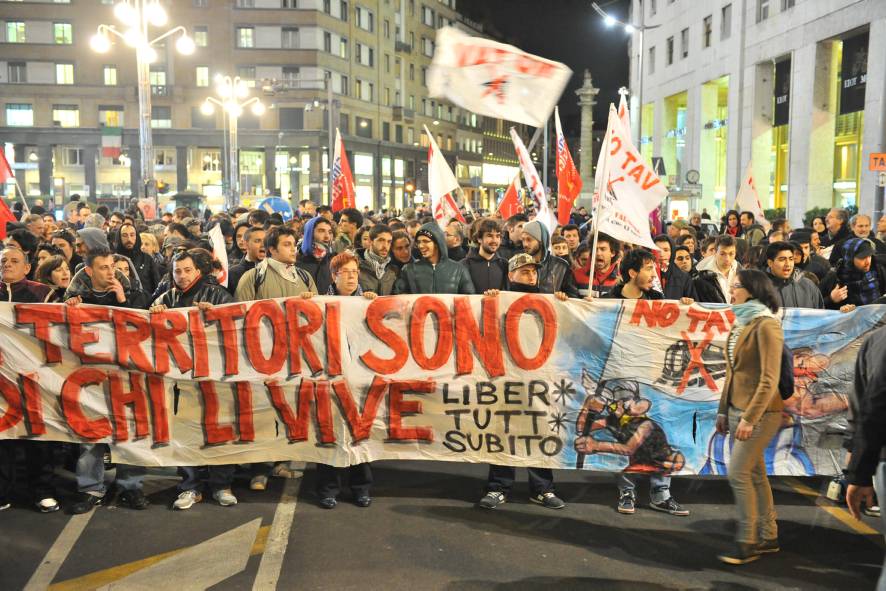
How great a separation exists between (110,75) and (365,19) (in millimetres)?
20533

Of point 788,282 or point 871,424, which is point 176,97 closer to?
point 788,282

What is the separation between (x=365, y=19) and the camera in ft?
226

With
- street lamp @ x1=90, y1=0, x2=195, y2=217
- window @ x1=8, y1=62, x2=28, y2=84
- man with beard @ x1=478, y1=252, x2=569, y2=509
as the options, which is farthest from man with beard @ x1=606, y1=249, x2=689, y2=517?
window @ x1=8, y1=62, x2=28, y2=84

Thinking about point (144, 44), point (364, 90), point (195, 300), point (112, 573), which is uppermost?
point (364, 90)

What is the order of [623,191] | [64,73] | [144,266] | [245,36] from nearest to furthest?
1. [623,191]
2. [144,266]
3. [64,73]
4. [245,36]

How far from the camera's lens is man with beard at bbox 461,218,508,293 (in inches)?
304

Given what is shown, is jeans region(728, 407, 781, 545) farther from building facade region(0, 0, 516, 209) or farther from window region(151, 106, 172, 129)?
window region(151, 106, 172, 129)

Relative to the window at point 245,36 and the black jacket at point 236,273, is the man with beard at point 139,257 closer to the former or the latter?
the black jacket at point 236,273

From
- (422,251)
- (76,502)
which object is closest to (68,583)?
(76,502)

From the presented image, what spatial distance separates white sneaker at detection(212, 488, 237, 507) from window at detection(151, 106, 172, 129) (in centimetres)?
5901


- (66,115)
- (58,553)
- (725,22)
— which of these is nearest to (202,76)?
(66,115)

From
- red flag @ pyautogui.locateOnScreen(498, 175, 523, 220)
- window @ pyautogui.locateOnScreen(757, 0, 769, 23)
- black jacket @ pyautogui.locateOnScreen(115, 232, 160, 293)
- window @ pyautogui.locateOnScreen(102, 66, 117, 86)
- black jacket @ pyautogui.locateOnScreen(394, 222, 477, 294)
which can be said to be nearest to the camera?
black jacket @ pyautogui.locateOnScreen(394, 222, 477, 294)

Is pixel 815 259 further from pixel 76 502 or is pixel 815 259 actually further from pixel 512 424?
pixel 76 502

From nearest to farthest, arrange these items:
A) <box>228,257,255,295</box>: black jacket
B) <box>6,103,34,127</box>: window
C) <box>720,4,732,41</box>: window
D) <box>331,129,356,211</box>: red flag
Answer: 1. <box>228,257,255,295</box>: black jacket
2. <box>331,129,356,211</box>: red flag
3. <box>720,4,732,41</box>: window
4. <box>6,103,34,127</box>: window
